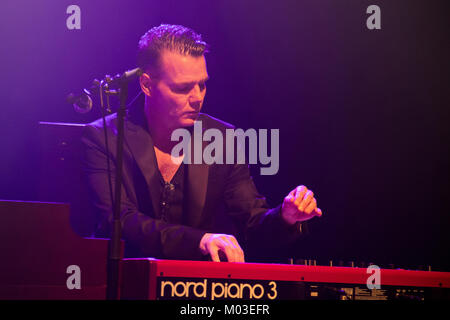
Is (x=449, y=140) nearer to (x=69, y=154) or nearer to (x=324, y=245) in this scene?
(x=324, y=245)

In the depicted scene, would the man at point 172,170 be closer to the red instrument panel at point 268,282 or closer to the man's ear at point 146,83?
the man's ear at point 146,83

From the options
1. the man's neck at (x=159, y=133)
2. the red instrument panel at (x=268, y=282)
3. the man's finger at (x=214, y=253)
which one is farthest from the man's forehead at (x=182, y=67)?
the red instrument panel at (x=268, y=282)

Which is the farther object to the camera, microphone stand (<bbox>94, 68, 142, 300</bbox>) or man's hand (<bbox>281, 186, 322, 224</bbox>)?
man's hand (<bbox>281, 186, 322, 224</bbox>)

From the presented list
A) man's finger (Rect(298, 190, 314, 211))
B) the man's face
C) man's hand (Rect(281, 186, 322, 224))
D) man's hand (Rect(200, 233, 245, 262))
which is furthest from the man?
man's hand (Rect(200, 233, 245, 262))

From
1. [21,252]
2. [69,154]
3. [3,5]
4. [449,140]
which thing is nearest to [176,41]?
[69,154]

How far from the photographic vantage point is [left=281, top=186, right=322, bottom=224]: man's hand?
2.34 m

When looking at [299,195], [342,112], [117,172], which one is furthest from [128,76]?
[342,112]

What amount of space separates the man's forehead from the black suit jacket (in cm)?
29

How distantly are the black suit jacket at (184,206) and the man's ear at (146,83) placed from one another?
10 cm

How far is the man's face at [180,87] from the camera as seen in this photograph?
3.01m

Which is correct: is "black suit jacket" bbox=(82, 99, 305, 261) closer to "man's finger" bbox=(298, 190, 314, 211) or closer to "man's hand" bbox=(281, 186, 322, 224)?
"man's hand" bbox=(281, 186, 322, 224)

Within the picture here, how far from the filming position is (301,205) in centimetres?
235

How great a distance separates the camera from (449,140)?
163 inches

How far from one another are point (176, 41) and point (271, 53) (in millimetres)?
1198
